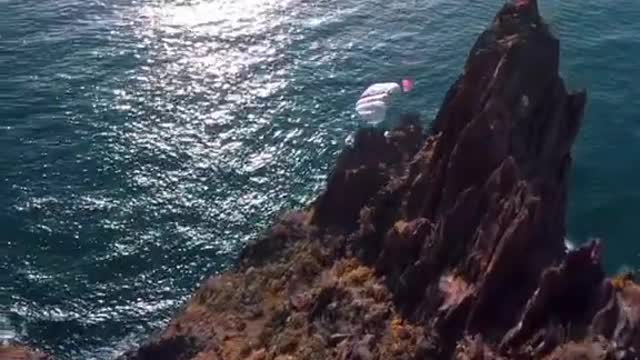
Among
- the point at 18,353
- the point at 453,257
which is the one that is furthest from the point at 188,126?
the point at 453,257

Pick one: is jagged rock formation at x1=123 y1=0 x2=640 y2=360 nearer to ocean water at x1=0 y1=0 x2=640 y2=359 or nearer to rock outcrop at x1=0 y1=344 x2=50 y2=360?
rock outcrop at x1=0 y1=344 x2=50 y2=360

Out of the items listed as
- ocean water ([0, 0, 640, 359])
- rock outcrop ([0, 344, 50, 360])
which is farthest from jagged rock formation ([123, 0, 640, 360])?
ocean water ([0, 0, 640, 359])

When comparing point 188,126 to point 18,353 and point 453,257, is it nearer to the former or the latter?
point 18,353

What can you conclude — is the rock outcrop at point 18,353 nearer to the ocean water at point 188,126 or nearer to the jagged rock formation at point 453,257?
the ocean water at point 188,126

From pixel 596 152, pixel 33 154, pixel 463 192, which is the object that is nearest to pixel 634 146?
A: pixel 596 152

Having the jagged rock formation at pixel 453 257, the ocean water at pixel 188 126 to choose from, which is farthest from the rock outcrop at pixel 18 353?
the jagged rock formation at pixel 453 257

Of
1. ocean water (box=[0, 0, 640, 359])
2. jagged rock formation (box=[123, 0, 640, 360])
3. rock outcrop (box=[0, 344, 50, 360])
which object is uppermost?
jagged rock formation (box=[123, 0, 640, 360])
